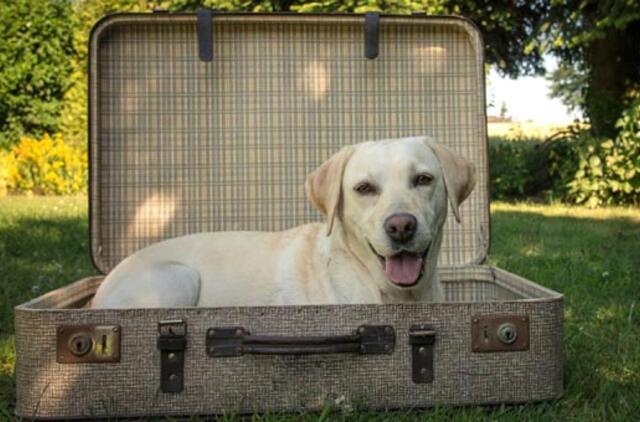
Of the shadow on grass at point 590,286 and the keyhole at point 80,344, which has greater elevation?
the keyhole at point 80,344

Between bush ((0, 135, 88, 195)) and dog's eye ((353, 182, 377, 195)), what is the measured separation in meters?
10.1

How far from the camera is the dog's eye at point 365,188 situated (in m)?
2.43

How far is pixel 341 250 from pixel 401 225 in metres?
0.44

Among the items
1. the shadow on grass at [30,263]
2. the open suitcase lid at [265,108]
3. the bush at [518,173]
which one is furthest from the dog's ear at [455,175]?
the bush at [518,173]

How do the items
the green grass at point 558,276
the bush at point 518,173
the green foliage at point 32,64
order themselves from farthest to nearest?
the green foliage at point 32,64
the bush at point 518,173
the green grass at point 558,276

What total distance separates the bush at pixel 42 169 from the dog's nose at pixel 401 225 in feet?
34.0

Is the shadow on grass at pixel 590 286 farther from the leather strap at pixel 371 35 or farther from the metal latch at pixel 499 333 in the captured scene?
the leather strap at pixel 371 35

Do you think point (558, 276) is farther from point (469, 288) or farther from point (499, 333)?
point (499, 333)

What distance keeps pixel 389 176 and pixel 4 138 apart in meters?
12.9

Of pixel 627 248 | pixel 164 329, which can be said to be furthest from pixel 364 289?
pixel 627 248

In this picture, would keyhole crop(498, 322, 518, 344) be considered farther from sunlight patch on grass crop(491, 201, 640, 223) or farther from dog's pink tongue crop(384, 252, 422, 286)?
sunlight patch on grass crop(491, 201, 640, 223)

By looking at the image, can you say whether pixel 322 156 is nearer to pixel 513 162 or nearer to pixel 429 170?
pixel 429 170

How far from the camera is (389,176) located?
240 centimetres

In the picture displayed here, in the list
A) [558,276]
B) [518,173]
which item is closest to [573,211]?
[518,173]
